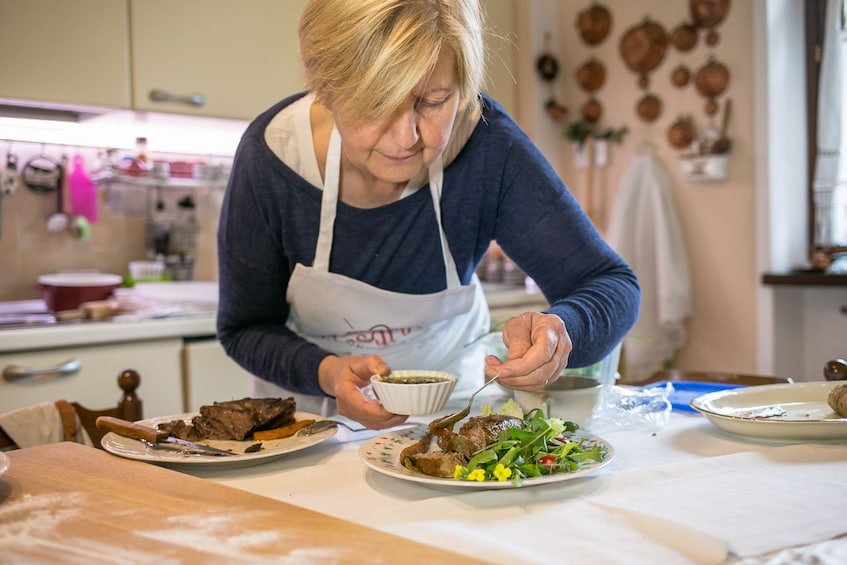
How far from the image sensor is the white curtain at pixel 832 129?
2836 mm

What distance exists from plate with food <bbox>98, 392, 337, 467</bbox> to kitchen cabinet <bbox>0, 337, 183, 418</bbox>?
40.2 inches

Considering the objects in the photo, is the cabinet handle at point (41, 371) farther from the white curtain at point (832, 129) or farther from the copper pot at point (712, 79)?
the white curtain at point (832, 129)

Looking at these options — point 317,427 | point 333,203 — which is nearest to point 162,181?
point 333,203

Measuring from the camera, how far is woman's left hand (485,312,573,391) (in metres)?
1.00

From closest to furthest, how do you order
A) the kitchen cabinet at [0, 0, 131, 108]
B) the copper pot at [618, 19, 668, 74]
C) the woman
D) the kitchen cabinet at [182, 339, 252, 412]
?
the woman → the kitchen cabinet at [0, 0, 131, 108] → the kitchen cabinet at [182, 339, 252, 412] → the copper pot at [618, 19, 668, 74]

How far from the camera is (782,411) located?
1.14 meters

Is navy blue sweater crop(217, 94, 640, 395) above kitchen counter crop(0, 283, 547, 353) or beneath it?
above

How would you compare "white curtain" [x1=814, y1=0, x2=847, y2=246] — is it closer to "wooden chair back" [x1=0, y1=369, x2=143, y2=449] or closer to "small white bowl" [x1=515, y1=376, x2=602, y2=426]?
"small white bowl" [x1=515, y1=376, x2=602, y2=426]

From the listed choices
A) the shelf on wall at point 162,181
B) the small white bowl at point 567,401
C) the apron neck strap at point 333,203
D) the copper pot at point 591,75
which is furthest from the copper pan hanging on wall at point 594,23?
the small white bowl at point 567,401

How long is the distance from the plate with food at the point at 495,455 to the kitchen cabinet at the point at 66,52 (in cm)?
165

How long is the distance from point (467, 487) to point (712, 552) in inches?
10.5

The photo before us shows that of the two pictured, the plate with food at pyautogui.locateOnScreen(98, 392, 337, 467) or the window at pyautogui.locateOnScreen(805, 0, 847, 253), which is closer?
the plate with food at pyautogui.locateOnScreen(98, 392, 337, 467)

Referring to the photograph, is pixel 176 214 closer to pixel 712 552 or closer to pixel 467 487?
pixel 467 487

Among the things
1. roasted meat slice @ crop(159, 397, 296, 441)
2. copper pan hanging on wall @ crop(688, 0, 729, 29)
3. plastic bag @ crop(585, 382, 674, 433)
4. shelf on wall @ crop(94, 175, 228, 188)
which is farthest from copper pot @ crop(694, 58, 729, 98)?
roasted meat slice @ crop(159, 397, 296, 441)
